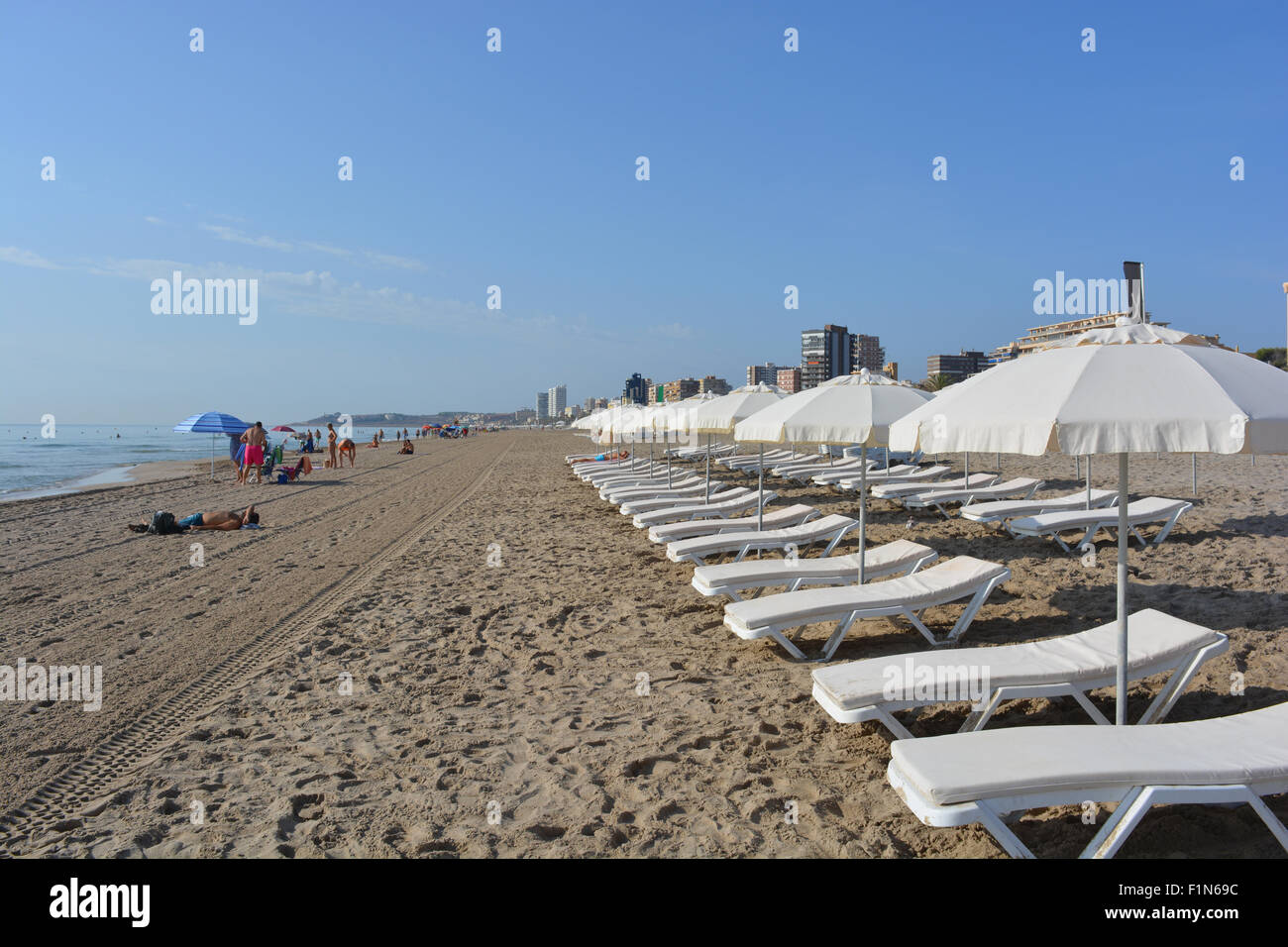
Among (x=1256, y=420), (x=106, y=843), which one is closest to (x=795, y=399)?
(x=1256, y=420)

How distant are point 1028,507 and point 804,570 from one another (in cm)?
461

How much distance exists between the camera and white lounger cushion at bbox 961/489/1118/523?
8641 millimetres

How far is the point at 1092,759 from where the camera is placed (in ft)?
7.82

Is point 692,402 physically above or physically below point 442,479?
above

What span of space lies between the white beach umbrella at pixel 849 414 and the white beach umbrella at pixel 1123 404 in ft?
6.48

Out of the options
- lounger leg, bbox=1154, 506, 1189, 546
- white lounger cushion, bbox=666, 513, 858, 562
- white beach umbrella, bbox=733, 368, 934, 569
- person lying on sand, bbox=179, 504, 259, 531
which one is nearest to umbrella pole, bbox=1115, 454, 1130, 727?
white beach umbrella, bbox=733, 368, 934, 569

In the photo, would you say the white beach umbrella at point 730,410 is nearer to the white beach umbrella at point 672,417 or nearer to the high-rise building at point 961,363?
the white beach umbrella at point 672,417

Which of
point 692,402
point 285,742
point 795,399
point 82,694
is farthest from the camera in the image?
point 692,402

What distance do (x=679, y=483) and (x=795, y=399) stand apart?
23.7 ft

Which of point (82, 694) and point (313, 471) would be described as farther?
point (313, 471)

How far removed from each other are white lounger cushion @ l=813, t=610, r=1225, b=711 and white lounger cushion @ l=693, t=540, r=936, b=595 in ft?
6.14

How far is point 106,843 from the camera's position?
2.73 m

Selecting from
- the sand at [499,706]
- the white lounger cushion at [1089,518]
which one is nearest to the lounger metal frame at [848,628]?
the sand at [499,706]
